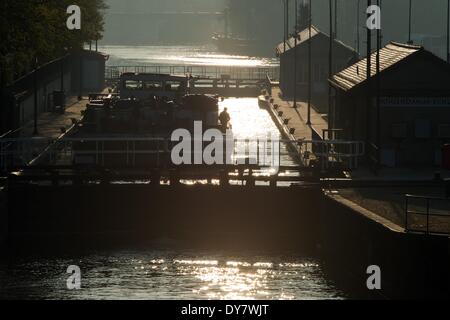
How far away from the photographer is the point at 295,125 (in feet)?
276

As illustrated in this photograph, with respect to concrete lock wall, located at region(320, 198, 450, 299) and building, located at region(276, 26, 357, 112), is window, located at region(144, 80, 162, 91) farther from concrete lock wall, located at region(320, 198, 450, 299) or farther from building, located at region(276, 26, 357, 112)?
concrete lock wall, located at region(320, 198, 450, 299)

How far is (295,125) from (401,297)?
43.0m

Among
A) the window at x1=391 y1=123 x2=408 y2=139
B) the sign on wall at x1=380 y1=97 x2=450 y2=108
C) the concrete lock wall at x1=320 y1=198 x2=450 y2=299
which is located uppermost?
the sign on wall at x1=380 y1=97 x2=450 y2=108

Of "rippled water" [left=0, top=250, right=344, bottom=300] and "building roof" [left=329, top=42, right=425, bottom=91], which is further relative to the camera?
"building roof" [left=329, top=42, right=425, bottom=91]

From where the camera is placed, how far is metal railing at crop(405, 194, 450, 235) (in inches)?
1615

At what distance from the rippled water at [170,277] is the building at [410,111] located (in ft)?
34.2

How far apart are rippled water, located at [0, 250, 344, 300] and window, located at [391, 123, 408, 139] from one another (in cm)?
1043

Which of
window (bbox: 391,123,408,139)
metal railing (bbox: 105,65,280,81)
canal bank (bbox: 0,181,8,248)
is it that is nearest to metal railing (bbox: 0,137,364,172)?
window (bbox: 391,123,408,139)

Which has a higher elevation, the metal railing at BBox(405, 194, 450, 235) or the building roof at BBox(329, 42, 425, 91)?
the building roof at BBox(329, 42, 425, 91)

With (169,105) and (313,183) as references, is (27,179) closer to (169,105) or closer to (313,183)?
(313,183)

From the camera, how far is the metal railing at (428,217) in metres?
41.0

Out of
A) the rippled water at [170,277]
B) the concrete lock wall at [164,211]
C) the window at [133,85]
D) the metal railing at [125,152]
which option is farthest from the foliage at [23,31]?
the window at [133,85]

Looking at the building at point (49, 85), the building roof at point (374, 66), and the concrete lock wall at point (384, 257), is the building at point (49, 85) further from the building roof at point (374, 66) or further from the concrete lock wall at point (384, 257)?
the concrete lock wall at point (384, 257)
